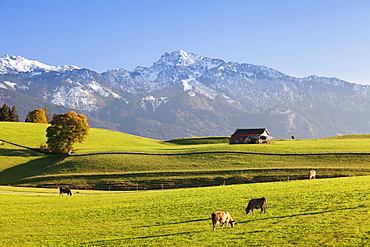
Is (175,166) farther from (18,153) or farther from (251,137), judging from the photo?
(18,153)

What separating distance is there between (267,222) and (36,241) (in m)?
17.9

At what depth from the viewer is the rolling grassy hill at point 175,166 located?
7169cm

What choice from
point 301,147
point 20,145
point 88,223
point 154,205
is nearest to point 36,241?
point 88,223

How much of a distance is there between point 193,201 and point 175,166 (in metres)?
42.0

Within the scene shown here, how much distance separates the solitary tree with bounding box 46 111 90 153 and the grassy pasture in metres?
61.7

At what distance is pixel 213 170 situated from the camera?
250 feet

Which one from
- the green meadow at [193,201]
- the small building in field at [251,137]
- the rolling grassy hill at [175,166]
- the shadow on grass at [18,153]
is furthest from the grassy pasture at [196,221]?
the small building in field at [251,137]

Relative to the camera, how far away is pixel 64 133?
351 ft

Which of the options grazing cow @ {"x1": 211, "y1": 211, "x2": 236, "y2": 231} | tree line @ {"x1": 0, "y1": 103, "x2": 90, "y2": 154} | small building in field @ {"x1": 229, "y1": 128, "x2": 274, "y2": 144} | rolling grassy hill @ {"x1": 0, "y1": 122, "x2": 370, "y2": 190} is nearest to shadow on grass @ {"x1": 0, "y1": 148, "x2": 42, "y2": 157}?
rolling grassy hill @ {"x1": 0, "y1": 122, "x2": 370, "y2": 190}

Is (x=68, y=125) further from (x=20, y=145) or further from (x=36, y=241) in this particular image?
(x=36, y=241)

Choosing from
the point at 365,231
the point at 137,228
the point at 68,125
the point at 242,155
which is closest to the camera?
the point at 365,231

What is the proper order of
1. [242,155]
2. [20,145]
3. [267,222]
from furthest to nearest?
1. [20,145]
2. [242,155]
3. [267,222]

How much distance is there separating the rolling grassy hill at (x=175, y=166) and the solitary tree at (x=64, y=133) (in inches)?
134

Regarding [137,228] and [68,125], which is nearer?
[137,228]
